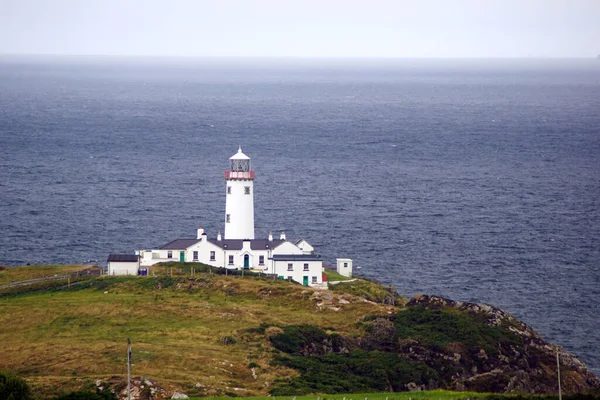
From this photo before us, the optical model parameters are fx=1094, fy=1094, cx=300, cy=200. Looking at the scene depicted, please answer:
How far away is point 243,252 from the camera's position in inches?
2938

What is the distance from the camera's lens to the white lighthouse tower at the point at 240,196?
77.2 meters

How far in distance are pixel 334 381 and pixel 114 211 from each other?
67602mm

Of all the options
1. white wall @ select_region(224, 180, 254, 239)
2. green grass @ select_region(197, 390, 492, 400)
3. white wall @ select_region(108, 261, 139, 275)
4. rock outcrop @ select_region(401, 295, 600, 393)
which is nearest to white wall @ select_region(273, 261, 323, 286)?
white wall @ select_region(224, 180, 254, 239)

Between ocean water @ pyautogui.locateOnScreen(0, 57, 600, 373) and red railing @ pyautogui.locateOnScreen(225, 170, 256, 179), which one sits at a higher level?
red railing @ pyautogui.locateOnScreen(225, 170, 256, 179)

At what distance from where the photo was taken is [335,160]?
6388 inches

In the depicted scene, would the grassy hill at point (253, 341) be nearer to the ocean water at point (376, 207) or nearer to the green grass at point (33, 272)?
the green grass at point (33, 272)

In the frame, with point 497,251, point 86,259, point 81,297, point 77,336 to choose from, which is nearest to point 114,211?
point 86,259

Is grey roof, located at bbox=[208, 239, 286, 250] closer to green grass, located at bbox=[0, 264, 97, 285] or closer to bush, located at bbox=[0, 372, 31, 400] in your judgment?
green grass, located at bbox=[0, 264, 97, 285]

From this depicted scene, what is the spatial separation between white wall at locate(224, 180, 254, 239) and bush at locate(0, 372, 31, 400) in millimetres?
39514

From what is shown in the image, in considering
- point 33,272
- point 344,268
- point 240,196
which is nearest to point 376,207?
point 344,268

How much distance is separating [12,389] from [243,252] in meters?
37.6

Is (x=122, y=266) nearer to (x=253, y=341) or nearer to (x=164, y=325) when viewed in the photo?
(x=164, y=325)

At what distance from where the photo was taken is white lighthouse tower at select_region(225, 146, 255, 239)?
77.2 meters

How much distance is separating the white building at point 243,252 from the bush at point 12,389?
35.8m
